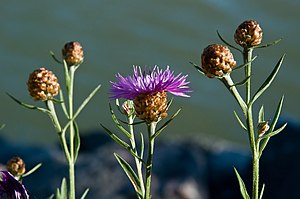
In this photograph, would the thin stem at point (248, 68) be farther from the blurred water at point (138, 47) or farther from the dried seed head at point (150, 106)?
the blurred water at point (138, 47)

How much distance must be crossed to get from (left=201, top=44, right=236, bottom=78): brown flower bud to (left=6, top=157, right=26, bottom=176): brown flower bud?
324mm

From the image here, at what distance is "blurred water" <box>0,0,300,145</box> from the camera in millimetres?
4555

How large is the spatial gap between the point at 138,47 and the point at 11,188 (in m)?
4.35

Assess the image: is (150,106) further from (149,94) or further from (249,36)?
(249,36)

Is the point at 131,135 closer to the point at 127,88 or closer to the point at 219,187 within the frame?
the point at 127,88

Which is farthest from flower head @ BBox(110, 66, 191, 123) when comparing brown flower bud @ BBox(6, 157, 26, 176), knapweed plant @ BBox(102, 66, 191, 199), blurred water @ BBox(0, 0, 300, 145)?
blurred water @ BBox(0, 0, 300, 145)

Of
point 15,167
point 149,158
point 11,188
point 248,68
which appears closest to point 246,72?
point 248,68

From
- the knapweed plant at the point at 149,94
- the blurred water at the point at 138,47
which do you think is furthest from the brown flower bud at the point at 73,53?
the blurred water at the point at 138,47

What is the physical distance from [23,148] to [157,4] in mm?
2277

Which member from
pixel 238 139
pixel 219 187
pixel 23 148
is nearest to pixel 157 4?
pixel 238 139

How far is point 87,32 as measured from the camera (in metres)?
5.14

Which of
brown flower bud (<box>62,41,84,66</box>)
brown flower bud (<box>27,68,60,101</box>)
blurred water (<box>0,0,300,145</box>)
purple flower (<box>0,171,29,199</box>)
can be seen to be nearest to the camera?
purple flower (<box>0,171,29,199</box>)

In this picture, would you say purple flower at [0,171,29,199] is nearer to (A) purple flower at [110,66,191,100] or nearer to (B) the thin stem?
(A) purple flower at [110,66,191,100]

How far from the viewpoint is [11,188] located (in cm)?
65
